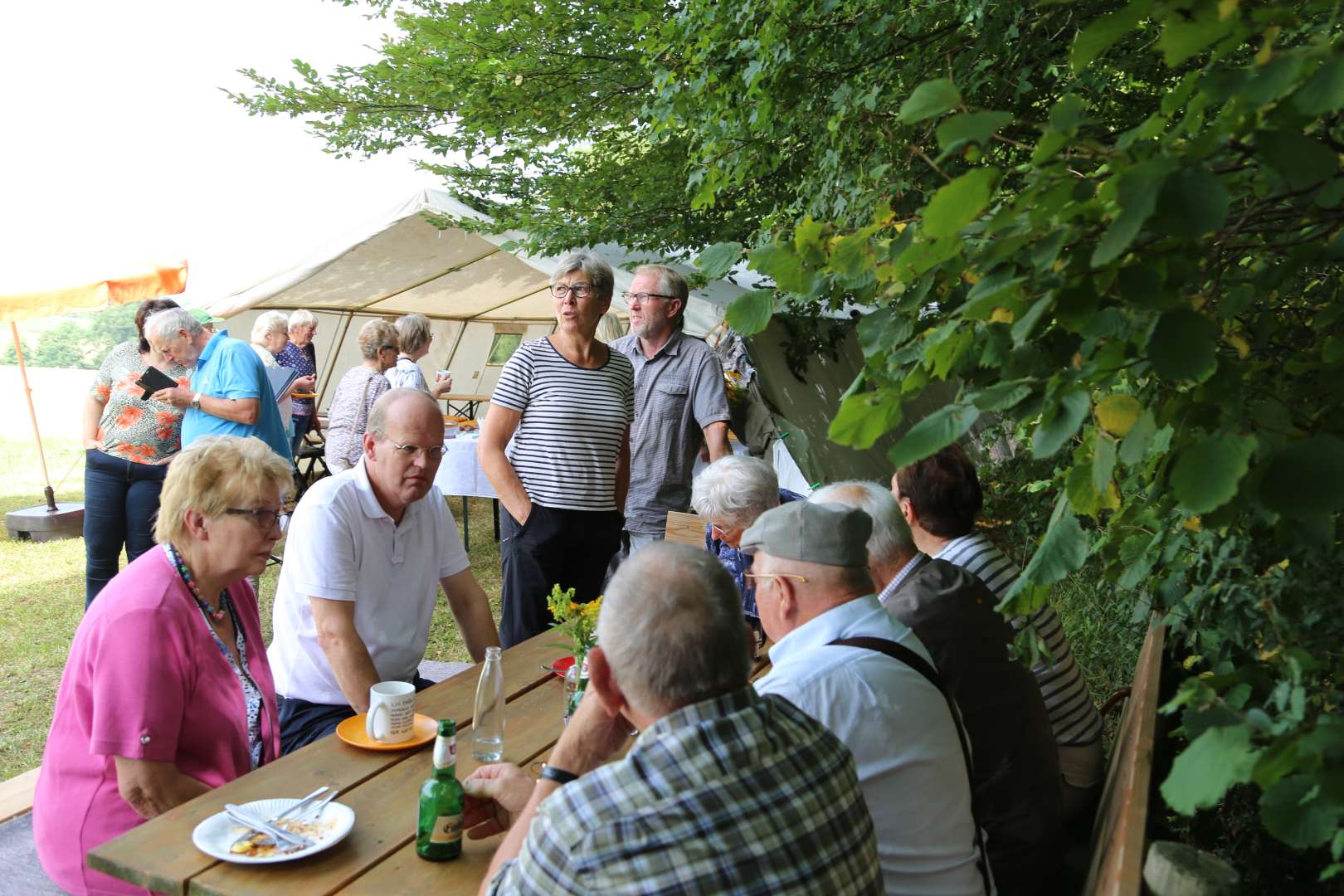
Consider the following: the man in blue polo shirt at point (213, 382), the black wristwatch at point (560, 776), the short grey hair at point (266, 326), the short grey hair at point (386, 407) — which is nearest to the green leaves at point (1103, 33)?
the black wristwatch at point (560, 776)

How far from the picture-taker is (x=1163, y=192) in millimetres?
902

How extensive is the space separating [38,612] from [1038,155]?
289 inches

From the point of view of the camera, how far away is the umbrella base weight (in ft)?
29.2

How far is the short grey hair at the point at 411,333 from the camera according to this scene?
7.46 meters

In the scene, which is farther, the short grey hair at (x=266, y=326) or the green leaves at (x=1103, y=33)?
the short grey hair at (x=266, y=326)

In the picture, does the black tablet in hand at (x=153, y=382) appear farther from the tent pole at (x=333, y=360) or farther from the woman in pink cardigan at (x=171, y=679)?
the tent pole at (x=333, y=360)

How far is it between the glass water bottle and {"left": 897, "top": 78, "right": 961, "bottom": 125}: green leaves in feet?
5.82

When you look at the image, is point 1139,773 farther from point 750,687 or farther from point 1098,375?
point 1098,375

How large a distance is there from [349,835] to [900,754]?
108 cm

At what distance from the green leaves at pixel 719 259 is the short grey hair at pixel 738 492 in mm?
2211

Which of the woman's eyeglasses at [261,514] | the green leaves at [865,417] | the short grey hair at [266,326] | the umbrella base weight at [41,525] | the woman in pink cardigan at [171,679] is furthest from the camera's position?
the umbrella base weight at [41,525]

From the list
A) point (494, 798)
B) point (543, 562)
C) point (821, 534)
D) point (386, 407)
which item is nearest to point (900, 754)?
point (821, 534)

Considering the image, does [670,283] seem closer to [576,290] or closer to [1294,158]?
[576,290]

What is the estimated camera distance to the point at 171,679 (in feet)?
7.67
